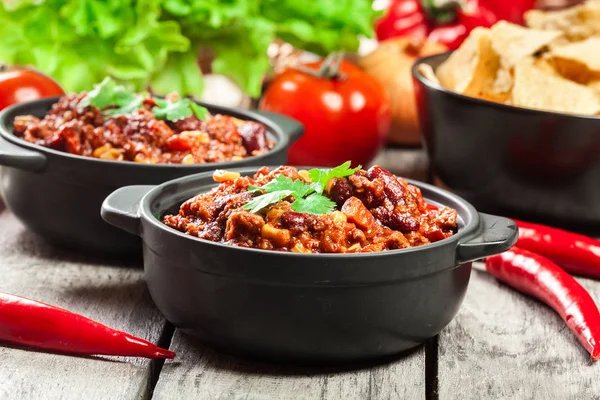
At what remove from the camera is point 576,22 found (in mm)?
4000

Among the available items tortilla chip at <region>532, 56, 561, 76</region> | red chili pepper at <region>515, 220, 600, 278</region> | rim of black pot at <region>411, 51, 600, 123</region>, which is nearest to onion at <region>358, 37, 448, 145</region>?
rim of black pot at <region>411, 51, 600, 123</region>

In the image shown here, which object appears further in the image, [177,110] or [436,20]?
[436,20]

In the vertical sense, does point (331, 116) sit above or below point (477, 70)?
below

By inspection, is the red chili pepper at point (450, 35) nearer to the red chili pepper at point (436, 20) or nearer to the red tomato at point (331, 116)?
the red chili pepper at point (436, 20)

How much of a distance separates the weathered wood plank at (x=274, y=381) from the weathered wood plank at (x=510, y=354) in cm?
10

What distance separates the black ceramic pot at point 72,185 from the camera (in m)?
2.79

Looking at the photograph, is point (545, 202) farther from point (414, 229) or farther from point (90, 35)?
point (90, 35)

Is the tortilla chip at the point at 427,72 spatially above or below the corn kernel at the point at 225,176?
below

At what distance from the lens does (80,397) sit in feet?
6.95

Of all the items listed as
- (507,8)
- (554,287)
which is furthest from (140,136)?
(507,8)

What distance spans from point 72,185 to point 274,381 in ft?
3.26

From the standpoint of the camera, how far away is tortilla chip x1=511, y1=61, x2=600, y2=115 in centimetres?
341

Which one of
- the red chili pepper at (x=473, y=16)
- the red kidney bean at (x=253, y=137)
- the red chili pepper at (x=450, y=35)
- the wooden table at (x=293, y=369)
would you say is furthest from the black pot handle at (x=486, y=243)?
the red chili pepper at (x=473, y=16)

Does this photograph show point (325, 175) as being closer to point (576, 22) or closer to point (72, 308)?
point (72, 308)
